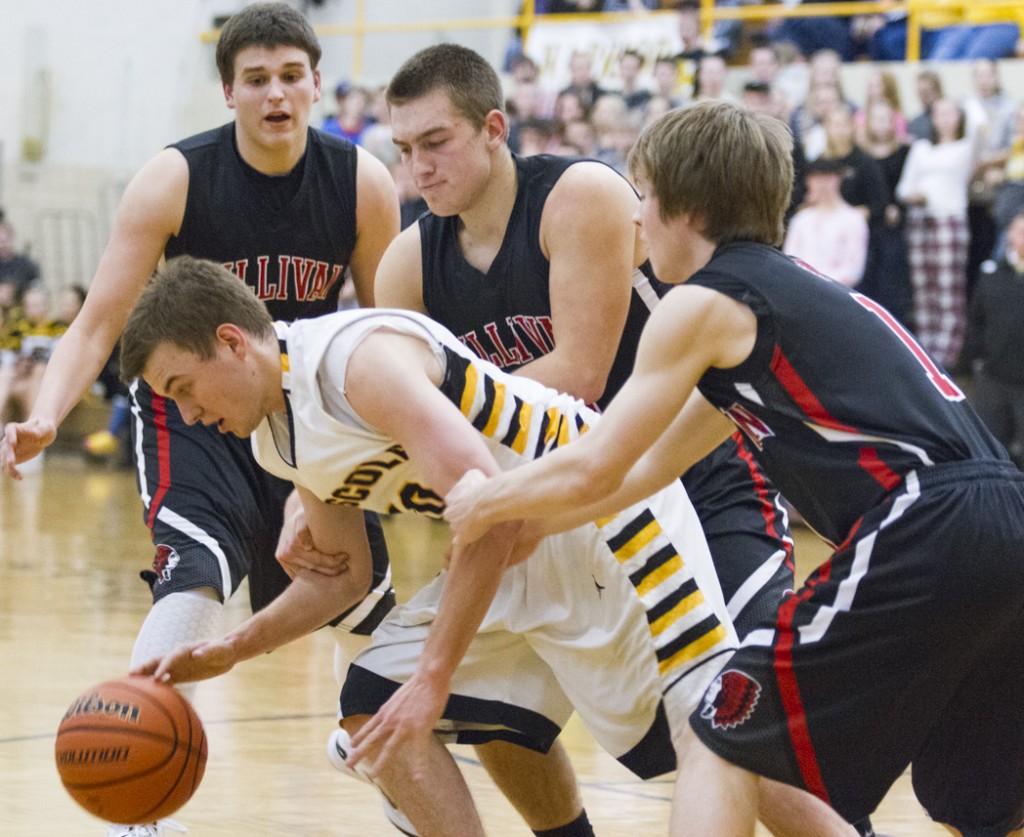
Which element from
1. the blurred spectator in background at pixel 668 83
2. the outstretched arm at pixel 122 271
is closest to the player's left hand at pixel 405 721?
the outstretched arm at pixel 122 271

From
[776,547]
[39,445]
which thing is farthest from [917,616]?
[39,445]

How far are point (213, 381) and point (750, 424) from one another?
116 centimetres

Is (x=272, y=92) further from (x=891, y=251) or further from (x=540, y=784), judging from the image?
(x=891, y=251)

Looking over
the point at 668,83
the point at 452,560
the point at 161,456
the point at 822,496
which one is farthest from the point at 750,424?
the point at 668,83

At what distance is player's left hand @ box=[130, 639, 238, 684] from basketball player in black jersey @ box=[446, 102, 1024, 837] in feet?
3.40

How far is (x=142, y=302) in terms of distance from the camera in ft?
12.2

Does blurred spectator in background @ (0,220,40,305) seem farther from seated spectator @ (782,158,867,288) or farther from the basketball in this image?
the basketball

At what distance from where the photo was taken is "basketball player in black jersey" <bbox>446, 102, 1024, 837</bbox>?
3.18 meters

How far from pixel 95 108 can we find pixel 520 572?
59.2 ft

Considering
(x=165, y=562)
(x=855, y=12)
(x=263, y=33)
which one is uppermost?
(x=263, y=33)

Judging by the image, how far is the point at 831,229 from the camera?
38.3 feet

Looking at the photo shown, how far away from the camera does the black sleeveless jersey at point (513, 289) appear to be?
14.6 feet

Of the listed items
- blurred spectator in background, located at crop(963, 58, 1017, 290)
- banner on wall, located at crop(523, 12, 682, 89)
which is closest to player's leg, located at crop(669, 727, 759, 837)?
blurred spectator in background, located at crop(963, 58, 1017, 290)

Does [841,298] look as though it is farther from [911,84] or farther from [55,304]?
[55,304]
